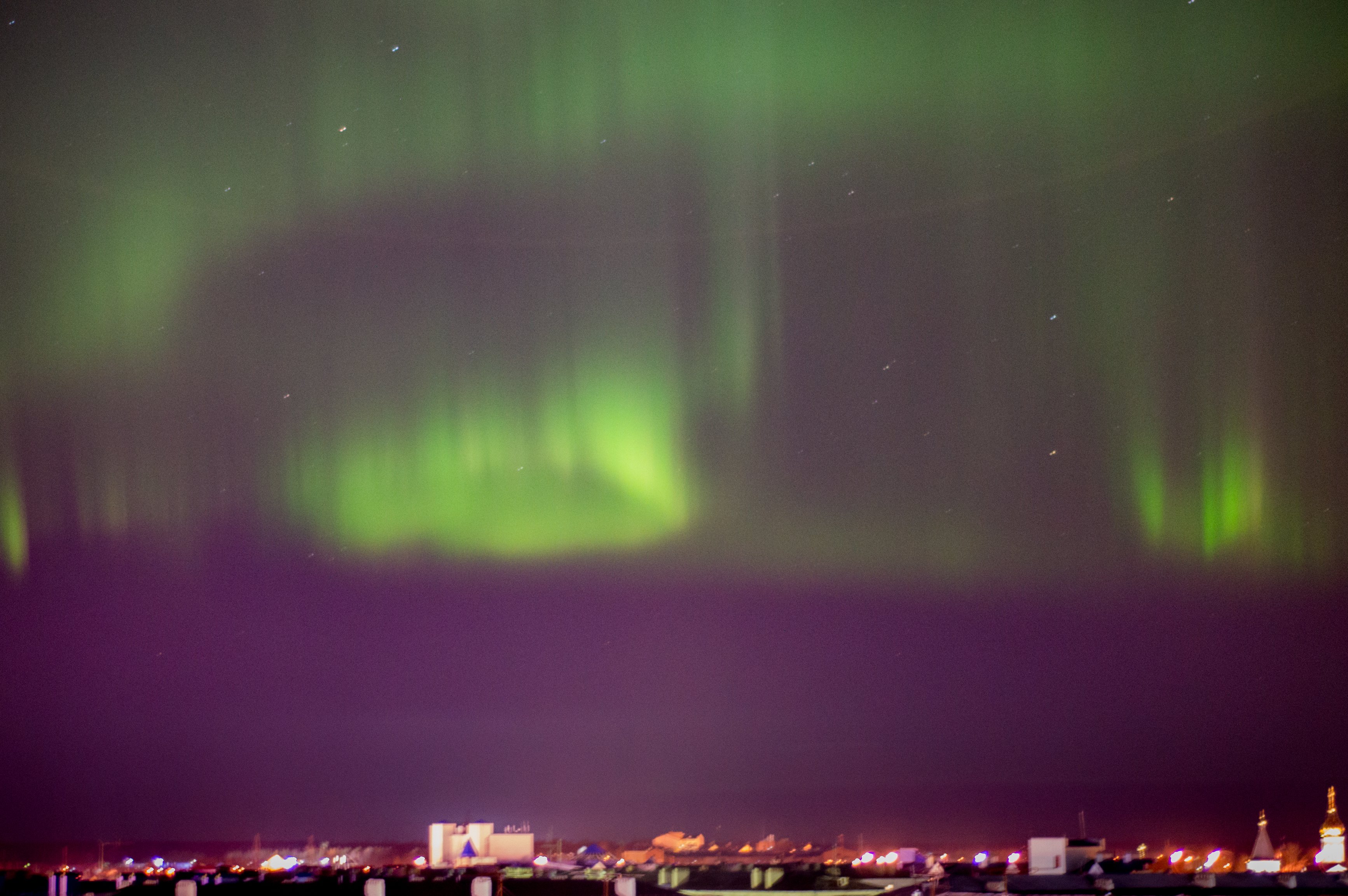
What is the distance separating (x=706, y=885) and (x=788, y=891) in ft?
7.61

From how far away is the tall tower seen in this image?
40.8 metres

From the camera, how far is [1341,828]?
45.3 meters

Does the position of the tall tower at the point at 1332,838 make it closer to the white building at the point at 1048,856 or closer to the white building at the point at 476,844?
the white building at the point at 1048,856

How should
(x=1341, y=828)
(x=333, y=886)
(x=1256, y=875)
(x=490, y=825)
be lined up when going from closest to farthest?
(x=333, y=886)
(x=1256, y=875)
(x=490, y=825)
(x=1341, y=828)

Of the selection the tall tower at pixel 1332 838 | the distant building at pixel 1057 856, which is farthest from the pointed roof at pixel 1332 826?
the distant building at pixel 1057 856

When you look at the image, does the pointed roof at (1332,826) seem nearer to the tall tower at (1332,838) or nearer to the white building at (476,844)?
the tall tower at (1332,838)

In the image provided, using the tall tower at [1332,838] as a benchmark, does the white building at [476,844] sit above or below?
above

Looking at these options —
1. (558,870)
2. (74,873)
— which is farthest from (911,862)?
(74,873)

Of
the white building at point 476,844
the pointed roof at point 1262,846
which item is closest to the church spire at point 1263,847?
the pointed roof at point 1262,846

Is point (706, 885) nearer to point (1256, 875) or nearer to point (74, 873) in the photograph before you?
point (1256, 875)

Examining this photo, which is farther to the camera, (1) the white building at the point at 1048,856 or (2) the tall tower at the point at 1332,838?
(2) the tall tower at the point at 1332,838

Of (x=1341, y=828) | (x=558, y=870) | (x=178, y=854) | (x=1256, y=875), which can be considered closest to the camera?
(x=1256, y=875)

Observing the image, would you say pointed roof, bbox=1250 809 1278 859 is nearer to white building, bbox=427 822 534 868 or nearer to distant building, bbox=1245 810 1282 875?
distant building, bbox=1245 810 1282 875

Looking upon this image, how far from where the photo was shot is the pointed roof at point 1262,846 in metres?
41.8
